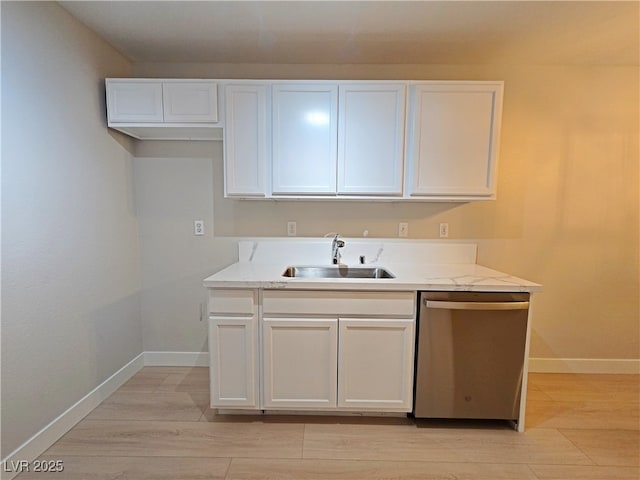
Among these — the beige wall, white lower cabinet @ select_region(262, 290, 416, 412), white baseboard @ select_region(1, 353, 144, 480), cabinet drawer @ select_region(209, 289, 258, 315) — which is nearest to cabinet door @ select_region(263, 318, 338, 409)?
white lower cabinet @ select_region(262, 290, 416, 412)

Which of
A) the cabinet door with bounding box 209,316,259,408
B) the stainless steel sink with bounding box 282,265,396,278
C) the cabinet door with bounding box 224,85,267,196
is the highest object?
the cabinet door with bounding box 224,85,267,196

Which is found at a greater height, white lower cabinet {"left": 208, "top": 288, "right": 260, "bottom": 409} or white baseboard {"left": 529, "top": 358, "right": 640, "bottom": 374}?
white lower cabinet {"left": 208, "top": 288, "right": 260, "bottom": 409}

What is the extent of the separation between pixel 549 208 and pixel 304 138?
6.53 ft

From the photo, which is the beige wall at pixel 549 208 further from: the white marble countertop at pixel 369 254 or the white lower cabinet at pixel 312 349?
the white lower cabinet at pixel 312 349

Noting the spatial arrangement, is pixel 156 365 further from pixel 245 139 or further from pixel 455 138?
pixel 455 138

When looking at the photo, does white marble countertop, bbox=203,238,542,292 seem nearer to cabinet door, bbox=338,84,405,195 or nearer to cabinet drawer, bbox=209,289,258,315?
cabinet drawer, bbox=209,289,258,315

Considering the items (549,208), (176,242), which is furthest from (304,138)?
(549,208)

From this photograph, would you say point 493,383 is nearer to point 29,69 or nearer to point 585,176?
point 585,176

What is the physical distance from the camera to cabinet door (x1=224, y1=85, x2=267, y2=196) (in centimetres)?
216

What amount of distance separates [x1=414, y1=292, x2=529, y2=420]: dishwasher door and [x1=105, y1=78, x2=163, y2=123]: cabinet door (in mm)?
2114

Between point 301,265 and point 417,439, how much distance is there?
135 cm

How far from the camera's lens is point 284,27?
6.58 ft

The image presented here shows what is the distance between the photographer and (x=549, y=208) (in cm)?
255

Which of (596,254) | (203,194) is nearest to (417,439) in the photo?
(596,254)
